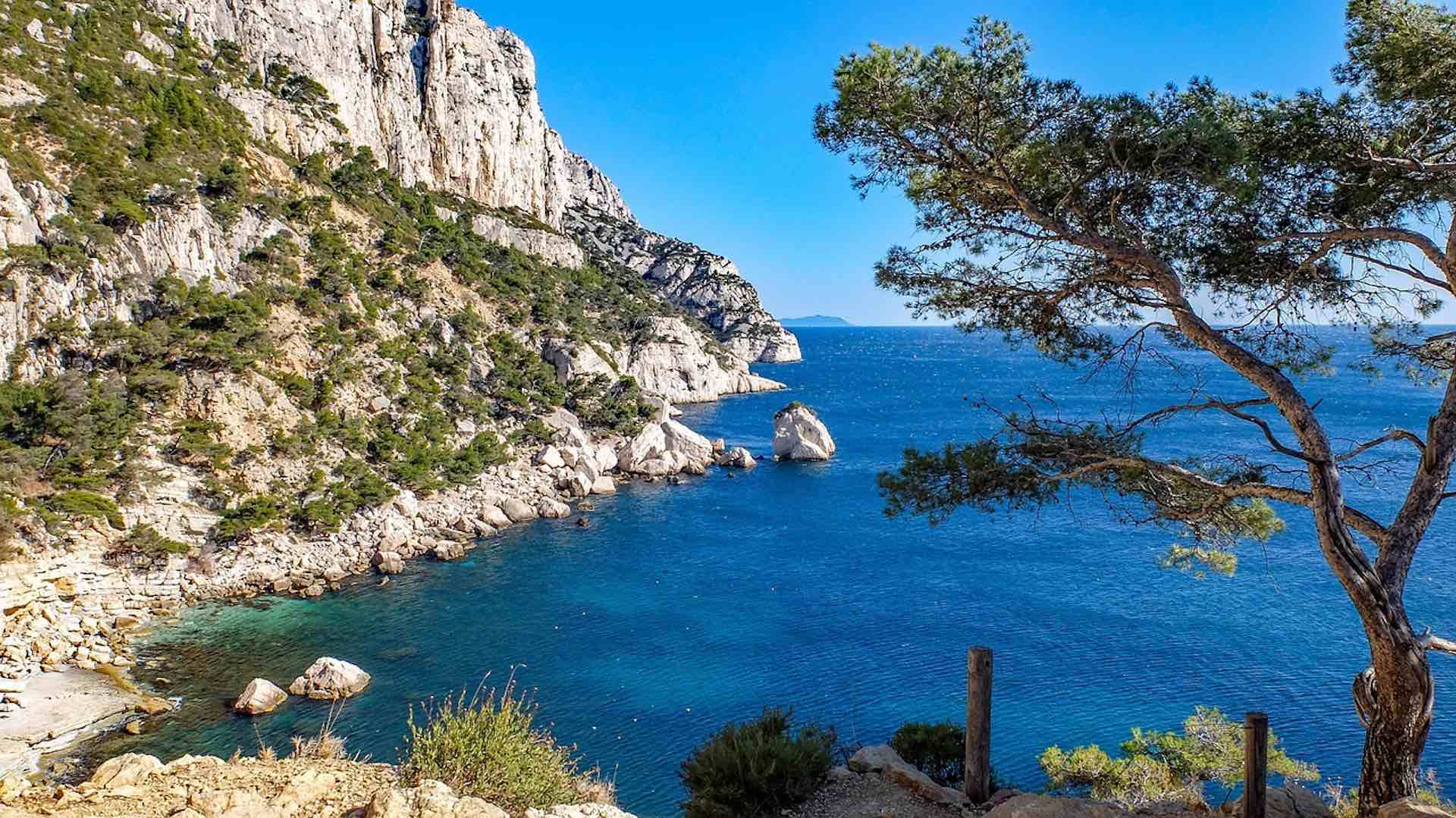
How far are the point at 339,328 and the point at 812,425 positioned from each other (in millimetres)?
27590

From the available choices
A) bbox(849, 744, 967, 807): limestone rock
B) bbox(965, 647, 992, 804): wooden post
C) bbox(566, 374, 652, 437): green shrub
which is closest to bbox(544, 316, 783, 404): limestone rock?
bbox(566, 374, 652, 437): green shrub

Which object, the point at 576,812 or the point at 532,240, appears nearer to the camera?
the point at 576,812

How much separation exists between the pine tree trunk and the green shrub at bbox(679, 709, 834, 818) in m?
4.80

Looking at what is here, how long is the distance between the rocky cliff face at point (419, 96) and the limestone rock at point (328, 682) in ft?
120

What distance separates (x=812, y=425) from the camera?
47938 millimetres

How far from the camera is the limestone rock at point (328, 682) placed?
55.3 feet

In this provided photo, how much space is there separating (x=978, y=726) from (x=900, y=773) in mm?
1347

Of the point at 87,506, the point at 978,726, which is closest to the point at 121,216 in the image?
the point at 87,506

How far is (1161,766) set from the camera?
1165 centimetres

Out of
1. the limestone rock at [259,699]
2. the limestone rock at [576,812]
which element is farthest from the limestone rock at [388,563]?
the limestone rock at [576,812]

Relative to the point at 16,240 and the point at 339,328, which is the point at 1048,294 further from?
the point at 339,328

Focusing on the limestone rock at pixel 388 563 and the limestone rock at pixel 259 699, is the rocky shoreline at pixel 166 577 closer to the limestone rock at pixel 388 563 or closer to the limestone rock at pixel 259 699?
the limestone rock at pixel 388 563

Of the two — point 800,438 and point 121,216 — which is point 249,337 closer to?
point 121,216

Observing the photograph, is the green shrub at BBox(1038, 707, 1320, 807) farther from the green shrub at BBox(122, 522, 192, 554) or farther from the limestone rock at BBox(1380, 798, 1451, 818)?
the green shrub at BBox(122, 522, 192, 554)
